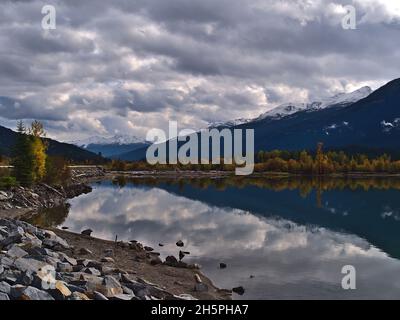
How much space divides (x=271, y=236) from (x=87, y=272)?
86.9 feet

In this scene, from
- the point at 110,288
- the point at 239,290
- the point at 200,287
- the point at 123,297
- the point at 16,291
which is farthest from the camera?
the point at 239,290

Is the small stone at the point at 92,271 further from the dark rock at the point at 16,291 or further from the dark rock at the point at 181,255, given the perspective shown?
the dark rock at the point at 181,255

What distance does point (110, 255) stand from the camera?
32.7m

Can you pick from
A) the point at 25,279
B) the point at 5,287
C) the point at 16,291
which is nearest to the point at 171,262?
the point at 25,279

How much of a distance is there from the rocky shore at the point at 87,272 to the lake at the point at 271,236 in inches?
92.8

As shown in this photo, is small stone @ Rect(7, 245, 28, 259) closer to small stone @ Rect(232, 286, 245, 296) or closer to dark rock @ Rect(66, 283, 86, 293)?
dark rock @ Rect(66, 283, 86, 293)

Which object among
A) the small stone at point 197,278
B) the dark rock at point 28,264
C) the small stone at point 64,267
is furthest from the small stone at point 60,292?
the small stone at point 197,278

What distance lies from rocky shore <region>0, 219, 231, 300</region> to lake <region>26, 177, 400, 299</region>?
92.8 inches

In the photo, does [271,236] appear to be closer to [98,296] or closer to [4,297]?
[98,296]

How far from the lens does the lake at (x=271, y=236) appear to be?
93.8ft

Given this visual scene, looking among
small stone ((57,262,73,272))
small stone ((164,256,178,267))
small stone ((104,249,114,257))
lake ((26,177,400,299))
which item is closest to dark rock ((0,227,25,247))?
small stone ((57,262,73,272))

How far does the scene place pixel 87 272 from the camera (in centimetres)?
2323

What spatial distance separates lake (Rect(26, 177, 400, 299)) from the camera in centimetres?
2859
